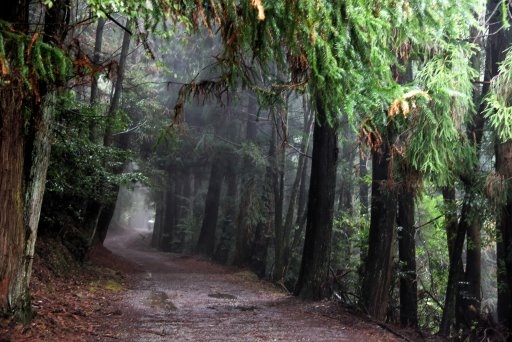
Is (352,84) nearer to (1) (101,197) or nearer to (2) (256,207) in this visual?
(1) (101,197)

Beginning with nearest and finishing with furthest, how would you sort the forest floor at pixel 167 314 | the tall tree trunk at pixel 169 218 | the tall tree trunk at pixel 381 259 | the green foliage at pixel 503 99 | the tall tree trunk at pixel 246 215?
the forest floor at pixel 167 314
the green foliage at pixel 503 99
the tall tree trunk at pixel 381 259
the tall tree trunk at pixel 246 215
the tall tree trunk at pixel 169 218

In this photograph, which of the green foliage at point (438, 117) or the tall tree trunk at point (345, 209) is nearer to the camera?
the green foliage at point (438, 117)

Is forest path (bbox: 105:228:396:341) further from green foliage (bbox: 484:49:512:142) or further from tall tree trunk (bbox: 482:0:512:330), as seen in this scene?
green foliage (bbox: 484:49:512:142)

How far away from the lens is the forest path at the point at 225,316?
691 cm

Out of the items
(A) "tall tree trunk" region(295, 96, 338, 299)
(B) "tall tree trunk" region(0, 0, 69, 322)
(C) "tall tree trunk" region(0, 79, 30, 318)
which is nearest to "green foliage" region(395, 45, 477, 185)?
(A) "tall tree trunk" region(295, 96, 338, 299)

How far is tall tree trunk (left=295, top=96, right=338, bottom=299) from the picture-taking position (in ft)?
33.7

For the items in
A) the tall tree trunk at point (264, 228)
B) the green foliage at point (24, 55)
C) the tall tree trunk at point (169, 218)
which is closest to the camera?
the green foliage at point (24, 55)

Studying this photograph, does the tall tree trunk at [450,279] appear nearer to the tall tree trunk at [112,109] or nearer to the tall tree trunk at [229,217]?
the tall tree trunk at [112,109]

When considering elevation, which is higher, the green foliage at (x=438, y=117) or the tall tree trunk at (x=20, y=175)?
the green foliage at (x=438, y=117)

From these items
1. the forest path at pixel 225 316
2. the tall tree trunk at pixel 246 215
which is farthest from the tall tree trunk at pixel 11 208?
the tall tree trunk at pixel 246 215

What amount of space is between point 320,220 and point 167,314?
4203 mm

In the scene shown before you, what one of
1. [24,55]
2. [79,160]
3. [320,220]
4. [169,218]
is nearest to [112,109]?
[79,160]

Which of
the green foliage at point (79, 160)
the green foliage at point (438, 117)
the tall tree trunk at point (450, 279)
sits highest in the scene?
the green foliage at point (438, 117)

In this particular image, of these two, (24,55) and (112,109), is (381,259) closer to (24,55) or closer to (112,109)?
(24,55)
